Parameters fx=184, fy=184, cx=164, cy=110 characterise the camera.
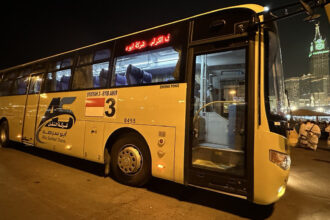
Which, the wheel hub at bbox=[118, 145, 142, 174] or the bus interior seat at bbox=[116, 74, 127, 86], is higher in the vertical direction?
the bus interior seat at bbox=[116, 74, 127, 86]

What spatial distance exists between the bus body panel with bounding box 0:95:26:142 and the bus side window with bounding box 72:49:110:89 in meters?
3.51

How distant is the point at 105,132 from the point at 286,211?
386 cm

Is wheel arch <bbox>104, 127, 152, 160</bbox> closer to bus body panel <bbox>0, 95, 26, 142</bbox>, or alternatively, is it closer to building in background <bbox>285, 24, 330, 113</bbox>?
bus body panel <bbox>0, 95, 26, 142</bbox>

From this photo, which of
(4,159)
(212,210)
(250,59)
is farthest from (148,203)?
(4,159)

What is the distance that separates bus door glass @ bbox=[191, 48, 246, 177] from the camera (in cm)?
328

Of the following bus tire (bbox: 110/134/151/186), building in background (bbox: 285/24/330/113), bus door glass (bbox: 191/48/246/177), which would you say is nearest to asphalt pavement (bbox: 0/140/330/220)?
bus tire (bbox: 110/134/151/186)

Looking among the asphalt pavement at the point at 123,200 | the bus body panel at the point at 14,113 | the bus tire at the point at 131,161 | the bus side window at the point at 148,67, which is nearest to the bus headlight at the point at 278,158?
the asphalt pavement at the point at 123,200

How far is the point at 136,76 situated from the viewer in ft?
13.5

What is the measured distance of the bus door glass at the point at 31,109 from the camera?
20.7ft

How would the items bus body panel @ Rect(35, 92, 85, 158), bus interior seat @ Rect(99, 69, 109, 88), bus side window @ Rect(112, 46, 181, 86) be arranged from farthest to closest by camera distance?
1. bus body panel @ Rect(35, 92, 85, 158)
2. bus interior seat @ Rect(99, 69, 109, 88)
3. bus side window @ Rect(112, 46, 181, 86)

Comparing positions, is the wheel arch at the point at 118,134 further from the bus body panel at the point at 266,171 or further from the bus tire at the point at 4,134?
the bus tire at the point at 4,134

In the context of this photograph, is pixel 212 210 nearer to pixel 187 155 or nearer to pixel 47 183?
pixel 187 155

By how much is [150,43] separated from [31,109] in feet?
17.3

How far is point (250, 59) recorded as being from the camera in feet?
9.35
